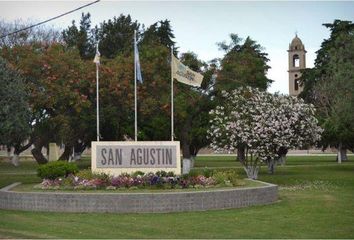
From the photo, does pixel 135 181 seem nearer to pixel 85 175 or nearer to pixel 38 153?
pixel 85 175

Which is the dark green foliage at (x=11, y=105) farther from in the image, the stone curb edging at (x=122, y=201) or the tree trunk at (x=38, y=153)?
the tree trunk at (x=38, y=153)

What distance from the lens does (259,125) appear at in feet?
99.4

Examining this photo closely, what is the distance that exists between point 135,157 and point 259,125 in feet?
33.8

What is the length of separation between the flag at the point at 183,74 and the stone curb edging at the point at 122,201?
24.3ft

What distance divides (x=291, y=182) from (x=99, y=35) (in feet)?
133

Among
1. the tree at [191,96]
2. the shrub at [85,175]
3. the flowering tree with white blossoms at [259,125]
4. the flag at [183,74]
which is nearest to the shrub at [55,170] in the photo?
the shrub at [85,175]

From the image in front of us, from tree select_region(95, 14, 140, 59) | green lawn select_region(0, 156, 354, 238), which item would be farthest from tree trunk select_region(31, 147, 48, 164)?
tree select_region(95, 14, 140, 59)

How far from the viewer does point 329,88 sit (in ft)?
99.0

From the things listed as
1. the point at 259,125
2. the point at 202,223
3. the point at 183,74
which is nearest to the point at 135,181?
the point at 202,223

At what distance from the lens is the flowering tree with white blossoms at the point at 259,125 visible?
3050 cm

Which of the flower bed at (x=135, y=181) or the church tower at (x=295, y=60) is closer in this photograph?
the flower bed at (x=135, y=181)

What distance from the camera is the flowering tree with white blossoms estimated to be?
30.5 metres

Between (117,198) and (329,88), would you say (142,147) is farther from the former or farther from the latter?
(329,88)

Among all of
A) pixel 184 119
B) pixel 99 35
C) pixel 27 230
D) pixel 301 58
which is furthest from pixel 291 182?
pixel 301 58
